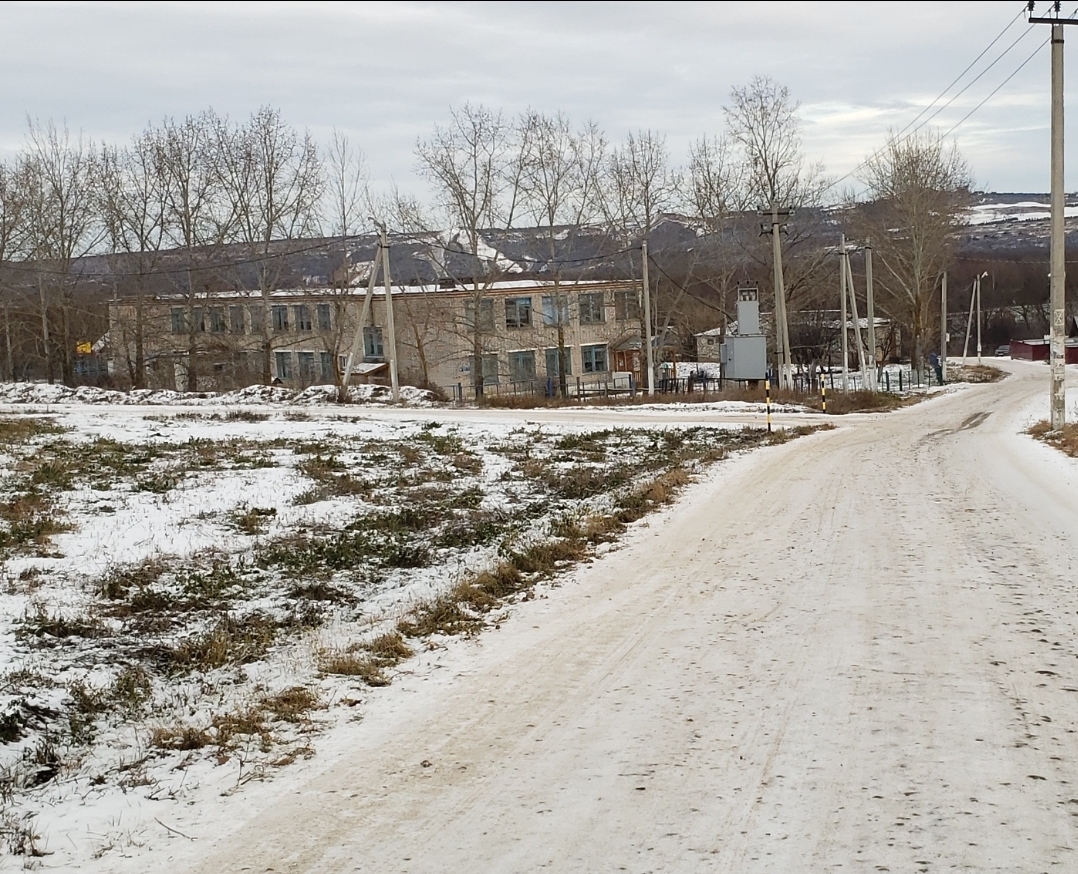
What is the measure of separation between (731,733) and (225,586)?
5.11 metres

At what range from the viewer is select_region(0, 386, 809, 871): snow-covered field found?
505cm

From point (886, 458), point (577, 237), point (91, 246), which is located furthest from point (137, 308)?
point (886, 458)

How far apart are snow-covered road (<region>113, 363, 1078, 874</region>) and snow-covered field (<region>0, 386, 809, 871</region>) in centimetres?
45

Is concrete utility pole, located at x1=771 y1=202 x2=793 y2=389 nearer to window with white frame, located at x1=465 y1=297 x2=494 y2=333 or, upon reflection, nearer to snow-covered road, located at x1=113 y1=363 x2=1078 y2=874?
window with white frame, located at x1=465 y1=297 x2=494 y2=333

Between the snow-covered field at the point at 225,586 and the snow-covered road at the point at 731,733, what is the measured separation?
451 mm

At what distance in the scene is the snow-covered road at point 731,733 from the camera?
4.00 m

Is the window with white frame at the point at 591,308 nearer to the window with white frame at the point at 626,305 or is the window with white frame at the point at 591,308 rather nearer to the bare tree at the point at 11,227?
the window with white frame at the point at 626,305

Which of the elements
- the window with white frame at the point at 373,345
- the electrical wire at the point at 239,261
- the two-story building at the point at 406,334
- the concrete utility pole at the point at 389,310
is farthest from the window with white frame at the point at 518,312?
the concrete utility pole at the point at 389,310

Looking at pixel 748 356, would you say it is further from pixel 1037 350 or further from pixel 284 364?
pixel 1037 350

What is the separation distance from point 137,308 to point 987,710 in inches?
2169

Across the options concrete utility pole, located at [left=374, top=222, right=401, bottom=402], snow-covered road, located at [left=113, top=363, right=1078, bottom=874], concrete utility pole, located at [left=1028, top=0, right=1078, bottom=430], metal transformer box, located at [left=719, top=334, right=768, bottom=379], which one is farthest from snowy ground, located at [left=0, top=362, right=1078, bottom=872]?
metal transformer box, located at [left=719, top=334, right=768, bottom=379]

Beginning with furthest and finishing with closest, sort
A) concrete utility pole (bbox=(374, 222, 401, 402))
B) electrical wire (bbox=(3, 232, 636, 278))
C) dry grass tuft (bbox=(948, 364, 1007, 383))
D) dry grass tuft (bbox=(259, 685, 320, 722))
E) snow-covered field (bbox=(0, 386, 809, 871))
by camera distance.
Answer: dry grass tuft (bbox=(948, 364, 1007, 383))
electrical wire (bbox=(3, 232, 636, 278))
concrete utility pole (bbox=(374, 222, 401, 402))
dry grass tuft (bbox=(259, 685, 320, 722))
snow-covered field (bbox=(0, 386, 809, 871))

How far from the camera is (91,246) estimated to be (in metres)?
56.6

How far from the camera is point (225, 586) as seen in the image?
28.6ft
